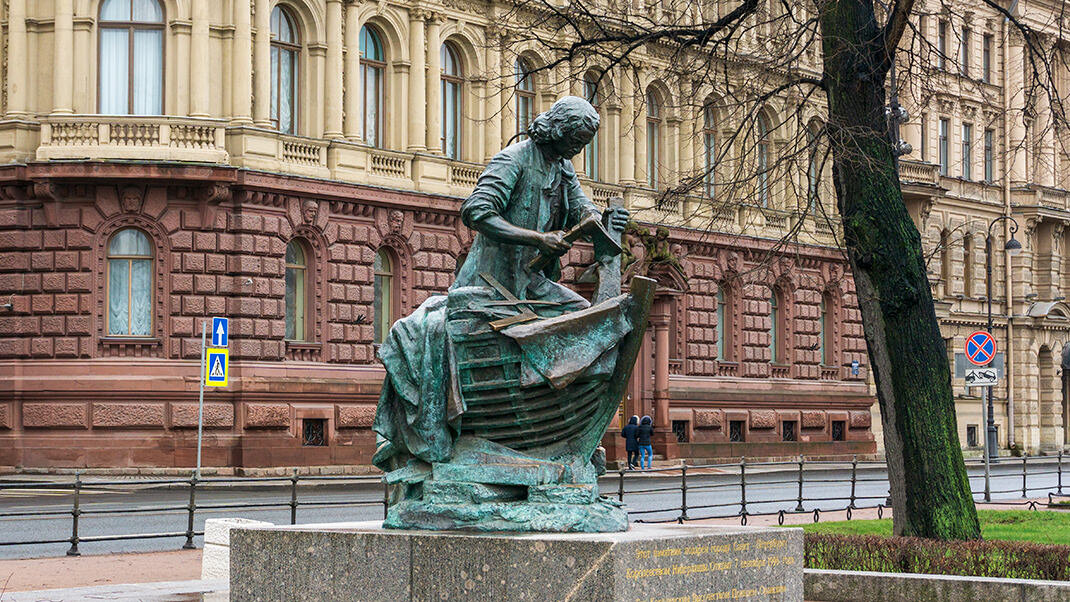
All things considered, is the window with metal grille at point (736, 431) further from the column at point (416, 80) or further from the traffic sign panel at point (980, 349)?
the traffic sign panel at point (980, 349)

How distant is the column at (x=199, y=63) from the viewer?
125 ft

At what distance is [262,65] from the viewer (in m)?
39.3

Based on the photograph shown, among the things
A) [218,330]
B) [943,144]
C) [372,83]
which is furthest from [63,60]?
[943,144]

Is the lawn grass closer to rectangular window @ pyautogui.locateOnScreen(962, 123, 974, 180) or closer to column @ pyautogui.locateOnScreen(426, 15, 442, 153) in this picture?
column @ pyautogui.locateOnScreen(426, 15, 442, 153)

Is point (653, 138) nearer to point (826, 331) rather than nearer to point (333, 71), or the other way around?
point (826, 331)

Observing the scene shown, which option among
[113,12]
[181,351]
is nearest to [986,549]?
[181,351]

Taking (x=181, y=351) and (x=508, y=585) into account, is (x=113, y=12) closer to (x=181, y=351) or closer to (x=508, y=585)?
(x=181, y=351)

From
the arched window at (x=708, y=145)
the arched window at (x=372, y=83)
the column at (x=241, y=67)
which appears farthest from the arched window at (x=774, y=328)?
the column at (x=241, y=67)

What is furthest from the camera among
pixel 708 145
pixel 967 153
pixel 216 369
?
pixel 967 153

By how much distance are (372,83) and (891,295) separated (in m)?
26.6

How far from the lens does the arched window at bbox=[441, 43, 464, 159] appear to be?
4484cm

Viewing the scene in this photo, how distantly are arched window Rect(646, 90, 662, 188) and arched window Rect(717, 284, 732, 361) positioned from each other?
394 centimetres

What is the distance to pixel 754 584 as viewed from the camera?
11.0 meters

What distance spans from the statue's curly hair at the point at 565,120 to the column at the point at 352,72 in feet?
98.5
